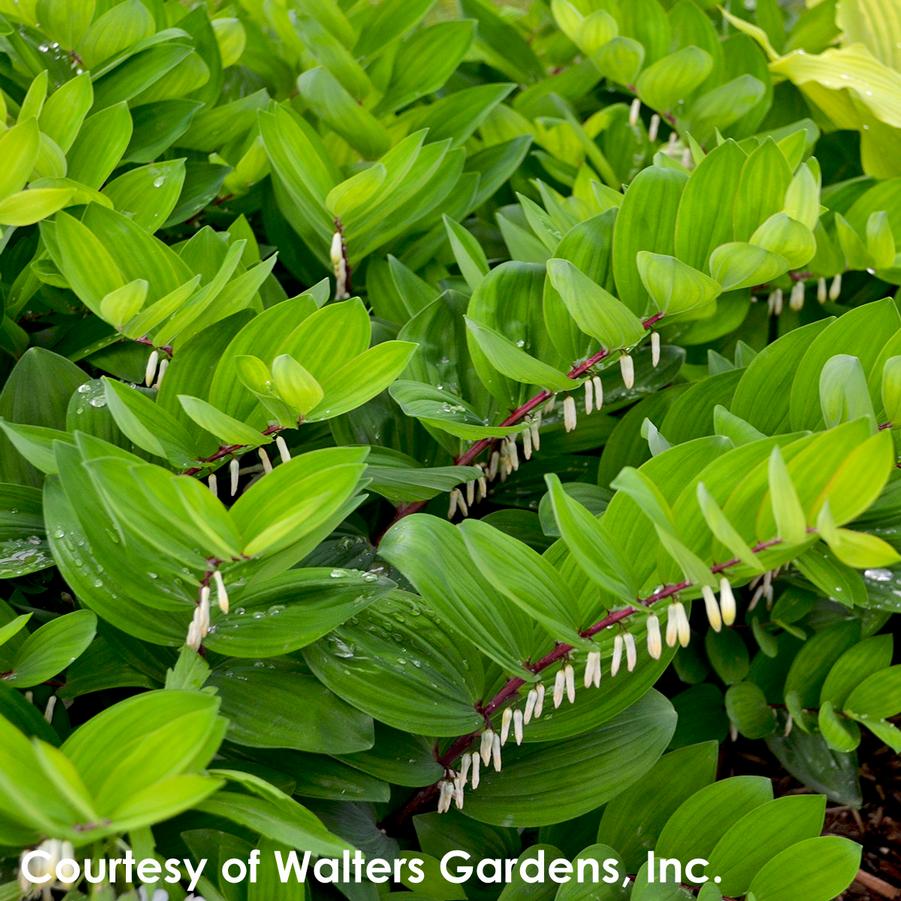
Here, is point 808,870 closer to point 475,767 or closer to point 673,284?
point 475,767

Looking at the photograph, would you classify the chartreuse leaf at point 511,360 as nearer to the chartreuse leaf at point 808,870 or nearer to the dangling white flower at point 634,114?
the chartreuse leaf at point 808,870

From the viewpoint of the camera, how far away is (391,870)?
0.62 metres

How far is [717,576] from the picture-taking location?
1.62ft

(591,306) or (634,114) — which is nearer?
(591,306)

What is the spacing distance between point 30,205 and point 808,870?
24.1 inches

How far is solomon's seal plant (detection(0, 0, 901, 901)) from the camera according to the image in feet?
1.57

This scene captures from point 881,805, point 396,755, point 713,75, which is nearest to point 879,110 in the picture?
point 713,75

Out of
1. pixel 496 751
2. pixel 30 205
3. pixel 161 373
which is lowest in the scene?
pixel 496 751

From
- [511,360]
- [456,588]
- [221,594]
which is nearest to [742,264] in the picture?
[511,360]

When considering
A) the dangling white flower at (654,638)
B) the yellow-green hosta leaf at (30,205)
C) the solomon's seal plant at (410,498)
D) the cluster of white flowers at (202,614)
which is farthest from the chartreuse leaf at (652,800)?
the yellow-green hosta leaf at (30,205)

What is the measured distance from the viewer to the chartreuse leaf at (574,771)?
2.04 ft

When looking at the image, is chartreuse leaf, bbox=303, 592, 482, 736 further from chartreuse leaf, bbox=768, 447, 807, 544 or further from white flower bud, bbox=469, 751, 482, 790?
chartreuse leaf, bbox=768, 447, 807, 544

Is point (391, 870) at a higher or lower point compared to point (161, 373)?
lower

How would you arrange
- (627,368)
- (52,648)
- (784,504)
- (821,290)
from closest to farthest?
(784,504) → (52,648) → (627,368) → (821,290)
